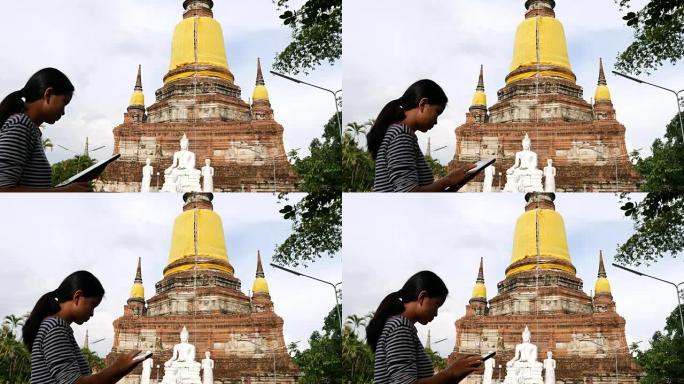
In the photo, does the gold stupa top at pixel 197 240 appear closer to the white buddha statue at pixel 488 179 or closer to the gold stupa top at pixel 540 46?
the white buddha statue at pixel 488 179

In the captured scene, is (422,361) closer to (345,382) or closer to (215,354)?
(345,382)

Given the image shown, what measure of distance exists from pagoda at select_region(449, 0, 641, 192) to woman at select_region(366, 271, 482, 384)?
8.09 feet

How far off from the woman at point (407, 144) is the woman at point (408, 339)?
592mm

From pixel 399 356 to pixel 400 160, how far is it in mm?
1159

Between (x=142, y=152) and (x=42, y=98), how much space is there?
6.50 feet

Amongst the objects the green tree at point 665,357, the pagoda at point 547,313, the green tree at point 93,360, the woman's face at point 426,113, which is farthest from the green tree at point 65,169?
the green tree at point 665,357

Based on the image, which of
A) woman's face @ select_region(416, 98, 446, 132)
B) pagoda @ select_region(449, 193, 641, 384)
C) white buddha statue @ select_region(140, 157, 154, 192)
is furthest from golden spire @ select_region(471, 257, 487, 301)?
white buddha statue @ select_region(140, 157, 154, 192)

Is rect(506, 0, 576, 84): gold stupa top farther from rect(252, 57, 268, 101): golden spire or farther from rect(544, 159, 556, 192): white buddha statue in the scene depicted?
rect(252, 57, 268, 101): golden spire

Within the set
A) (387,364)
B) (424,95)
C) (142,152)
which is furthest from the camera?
(142,152)

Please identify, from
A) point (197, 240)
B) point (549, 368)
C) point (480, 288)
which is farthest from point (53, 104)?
point (549, 368)

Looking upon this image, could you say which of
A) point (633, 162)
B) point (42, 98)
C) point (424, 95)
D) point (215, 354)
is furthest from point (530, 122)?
point (42, 98)

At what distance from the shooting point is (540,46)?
813 cm

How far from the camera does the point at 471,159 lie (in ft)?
26.2

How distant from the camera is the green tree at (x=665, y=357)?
781 centimetres
